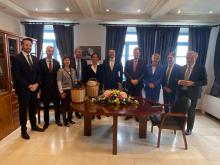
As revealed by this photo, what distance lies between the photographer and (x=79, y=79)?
159 inches

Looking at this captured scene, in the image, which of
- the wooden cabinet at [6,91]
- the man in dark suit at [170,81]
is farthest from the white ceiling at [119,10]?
the man in dark suit at [170,81]

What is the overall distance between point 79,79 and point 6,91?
4.61 ft

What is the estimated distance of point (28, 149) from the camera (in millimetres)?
2953

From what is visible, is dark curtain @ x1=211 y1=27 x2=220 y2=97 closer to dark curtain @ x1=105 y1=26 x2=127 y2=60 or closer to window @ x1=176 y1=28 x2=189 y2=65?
window @ x1=176 y1=28 x2=189 y2=65

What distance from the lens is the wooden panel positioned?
333 cm

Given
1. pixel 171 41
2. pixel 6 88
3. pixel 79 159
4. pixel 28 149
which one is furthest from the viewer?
pixel 171 41

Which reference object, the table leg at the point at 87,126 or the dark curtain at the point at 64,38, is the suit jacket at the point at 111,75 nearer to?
the table leg at the point at 87,126

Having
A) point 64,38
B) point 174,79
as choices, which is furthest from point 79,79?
point 174,79

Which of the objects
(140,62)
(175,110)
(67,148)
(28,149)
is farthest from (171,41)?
(28,149)

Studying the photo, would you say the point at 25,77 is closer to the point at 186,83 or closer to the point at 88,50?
the point at 88,50

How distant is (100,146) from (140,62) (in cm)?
200

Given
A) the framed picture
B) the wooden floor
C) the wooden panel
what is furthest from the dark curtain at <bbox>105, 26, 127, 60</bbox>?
the wooden panel

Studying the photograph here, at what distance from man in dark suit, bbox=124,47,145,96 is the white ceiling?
105 cm

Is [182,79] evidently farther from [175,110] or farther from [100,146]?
[100,146]
